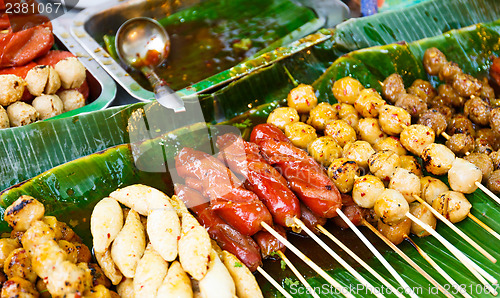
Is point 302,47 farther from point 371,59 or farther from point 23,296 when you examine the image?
point 23,296

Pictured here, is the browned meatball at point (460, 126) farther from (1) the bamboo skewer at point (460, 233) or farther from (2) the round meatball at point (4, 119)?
(2) the round meatball at point (4, 119)

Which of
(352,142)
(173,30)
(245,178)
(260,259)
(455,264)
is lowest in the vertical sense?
(455,264)

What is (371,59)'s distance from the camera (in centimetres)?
431

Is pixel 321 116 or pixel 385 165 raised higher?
pixel 321 116

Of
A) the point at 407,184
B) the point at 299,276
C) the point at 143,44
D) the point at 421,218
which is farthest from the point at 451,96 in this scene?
the point at 143,44

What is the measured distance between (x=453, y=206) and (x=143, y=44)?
3650 mm

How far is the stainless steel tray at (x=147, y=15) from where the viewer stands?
4.14m

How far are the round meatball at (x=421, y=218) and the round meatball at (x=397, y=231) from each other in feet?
0.22

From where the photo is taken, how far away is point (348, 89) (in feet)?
13.1

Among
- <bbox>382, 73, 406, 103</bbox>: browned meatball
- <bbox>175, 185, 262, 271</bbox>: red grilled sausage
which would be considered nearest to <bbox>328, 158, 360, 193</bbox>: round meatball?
<bbox>175, 185, 262, 271</bbox>: red grilled sausage

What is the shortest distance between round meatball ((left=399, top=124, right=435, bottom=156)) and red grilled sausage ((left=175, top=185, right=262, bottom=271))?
1627 millimetres

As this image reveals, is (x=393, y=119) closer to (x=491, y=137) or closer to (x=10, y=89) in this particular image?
(x=491, y=137)

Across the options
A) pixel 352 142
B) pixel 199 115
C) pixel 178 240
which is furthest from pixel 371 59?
pixel 178 240

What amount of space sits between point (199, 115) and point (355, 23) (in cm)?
224
